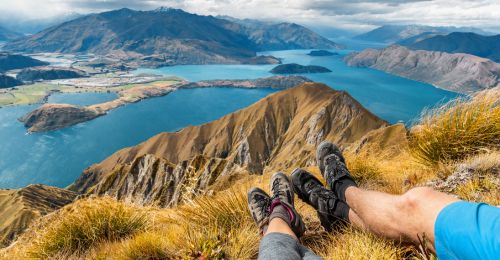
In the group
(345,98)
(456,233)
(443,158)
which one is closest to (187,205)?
(456,233)

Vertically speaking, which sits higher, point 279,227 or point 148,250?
point 279,227

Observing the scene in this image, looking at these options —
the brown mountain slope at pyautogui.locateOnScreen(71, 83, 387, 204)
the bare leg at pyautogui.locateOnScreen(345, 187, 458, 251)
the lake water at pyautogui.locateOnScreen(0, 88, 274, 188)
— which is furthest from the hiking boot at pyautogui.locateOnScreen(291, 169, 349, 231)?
the lake water at pyautogui.locateOnScreen(0, 88, 274, 188)

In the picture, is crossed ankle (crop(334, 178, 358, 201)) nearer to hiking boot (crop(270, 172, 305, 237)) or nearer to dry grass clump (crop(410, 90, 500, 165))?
hiking boot (crop(270, 172, 305, 237))

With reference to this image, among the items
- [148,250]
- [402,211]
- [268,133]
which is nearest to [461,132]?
[402,211]

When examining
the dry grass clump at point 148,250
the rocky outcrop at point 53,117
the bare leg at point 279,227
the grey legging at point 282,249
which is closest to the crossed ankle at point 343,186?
the bare leg at point 279,227

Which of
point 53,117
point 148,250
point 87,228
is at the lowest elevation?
point 53,117

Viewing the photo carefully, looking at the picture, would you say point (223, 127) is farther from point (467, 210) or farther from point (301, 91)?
point (467, 210)

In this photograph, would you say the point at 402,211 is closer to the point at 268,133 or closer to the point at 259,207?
the point at 259,207

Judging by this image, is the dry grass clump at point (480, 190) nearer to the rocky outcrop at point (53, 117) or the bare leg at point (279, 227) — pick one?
the bare leg at point (279, 227)
